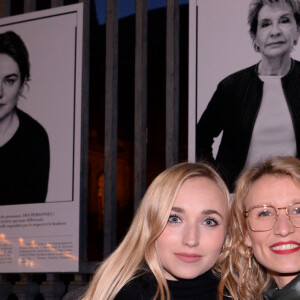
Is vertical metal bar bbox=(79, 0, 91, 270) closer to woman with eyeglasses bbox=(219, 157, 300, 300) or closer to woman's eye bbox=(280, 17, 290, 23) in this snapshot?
woman's eye bbox=(280, 17, 290, 23)

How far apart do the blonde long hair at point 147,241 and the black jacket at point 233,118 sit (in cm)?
74

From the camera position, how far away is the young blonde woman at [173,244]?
1905mm

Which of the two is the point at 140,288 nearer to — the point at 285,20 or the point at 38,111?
the point at 285,20

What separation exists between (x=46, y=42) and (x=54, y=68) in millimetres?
153

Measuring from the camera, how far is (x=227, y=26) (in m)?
2.96

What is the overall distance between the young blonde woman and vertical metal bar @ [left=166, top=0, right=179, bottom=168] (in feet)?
2.94

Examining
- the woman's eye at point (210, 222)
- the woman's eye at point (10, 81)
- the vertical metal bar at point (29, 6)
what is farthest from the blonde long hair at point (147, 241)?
the vertical metal bar at point (29, 6)

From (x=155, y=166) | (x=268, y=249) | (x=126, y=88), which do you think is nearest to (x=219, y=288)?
(x=268, y=249)

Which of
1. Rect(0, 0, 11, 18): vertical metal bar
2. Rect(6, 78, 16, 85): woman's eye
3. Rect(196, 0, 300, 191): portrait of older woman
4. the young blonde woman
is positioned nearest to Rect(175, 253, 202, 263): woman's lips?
the young blonde woman

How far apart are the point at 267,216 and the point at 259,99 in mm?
1154

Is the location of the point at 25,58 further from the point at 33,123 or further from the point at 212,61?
the point at 212,61

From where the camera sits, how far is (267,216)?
1.82m

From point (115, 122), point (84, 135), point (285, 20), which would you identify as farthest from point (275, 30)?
point (84, 135)

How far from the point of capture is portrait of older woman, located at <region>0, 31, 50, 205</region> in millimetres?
3246
